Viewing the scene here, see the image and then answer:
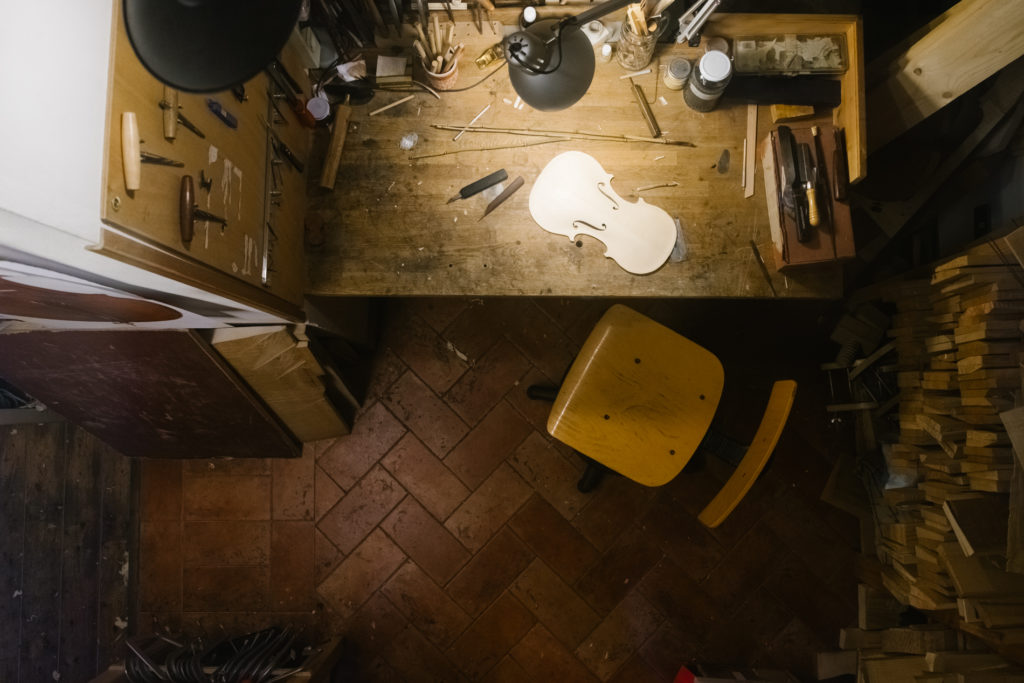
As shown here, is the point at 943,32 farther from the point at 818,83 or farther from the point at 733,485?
the point at 733,485

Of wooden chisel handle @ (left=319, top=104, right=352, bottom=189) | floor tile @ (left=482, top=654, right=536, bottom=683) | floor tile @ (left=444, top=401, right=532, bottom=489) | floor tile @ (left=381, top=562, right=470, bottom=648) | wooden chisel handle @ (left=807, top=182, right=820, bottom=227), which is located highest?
wooden chisel handle @ (left=319, top=104, right=352, bottom=189)

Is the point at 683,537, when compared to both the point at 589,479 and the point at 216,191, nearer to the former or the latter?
the point at 589,479

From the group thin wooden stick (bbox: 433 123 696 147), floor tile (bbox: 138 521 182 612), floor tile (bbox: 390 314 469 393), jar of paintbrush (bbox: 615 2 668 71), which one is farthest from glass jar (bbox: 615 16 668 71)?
floor tile (bbox: 138 521 182 612)

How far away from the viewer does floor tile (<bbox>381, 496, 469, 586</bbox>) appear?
290 cm

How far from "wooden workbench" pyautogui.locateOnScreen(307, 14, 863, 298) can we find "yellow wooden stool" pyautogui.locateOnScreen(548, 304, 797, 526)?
34 centimetres

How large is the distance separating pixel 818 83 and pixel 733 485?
131 cm

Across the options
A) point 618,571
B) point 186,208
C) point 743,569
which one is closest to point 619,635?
point 618,571

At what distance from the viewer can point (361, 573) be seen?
9.54ft

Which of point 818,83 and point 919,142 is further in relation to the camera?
point 919,142

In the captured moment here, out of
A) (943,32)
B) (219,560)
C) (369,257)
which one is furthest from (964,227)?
(219,560)

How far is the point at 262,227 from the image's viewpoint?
1.75m

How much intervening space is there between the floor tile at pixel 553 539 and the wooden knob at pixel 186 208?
80.0 inches

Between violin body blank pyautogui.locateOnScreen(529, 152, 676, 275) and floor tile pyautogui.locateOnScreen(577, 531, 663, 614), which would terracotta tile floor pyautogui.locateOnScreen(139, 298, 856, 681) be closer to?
floor tile pyautogui.locateOnScreen(577, 531, 663, 614)

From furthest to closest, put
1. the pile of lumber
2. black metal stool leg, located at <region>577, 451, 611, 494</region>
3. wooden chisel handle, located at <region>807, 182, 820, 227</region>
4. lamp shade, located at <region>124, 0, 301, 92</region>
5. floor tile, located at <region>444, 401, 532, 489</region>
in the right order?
floor tile, located at <region>444, 401, 532, 489</region> → black metal stool leg, located at <region>577, 451, 611, 494</region> → the pile of lumber → wooden chisel handle, located at <region>807, 182, 820, 227</region> → lamp shade, located at <region>124, 0, 301, 92</region>
